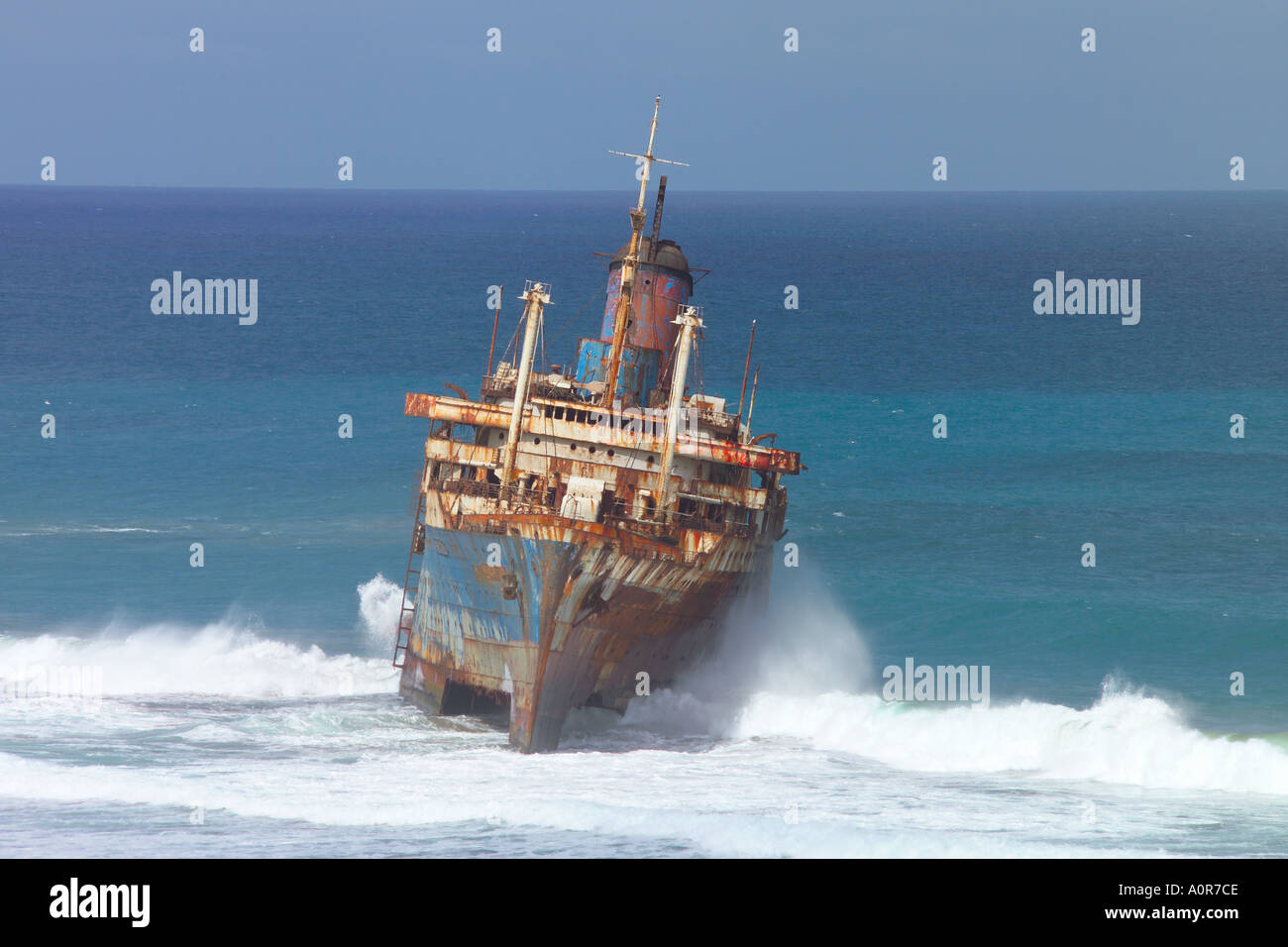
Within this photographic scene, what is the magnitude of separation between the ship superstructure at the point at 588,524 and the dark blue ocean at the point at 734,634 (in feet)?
5.09

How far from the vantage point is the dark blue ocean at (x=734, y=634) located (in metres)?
31.5

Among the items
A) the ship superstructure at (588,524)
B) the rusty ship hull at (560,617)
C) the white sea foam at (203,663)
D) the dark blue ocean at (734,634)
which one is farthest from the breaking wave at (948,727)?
the white sea foam at (203,663)

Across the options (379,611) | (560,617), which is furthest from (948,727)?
(379,611)

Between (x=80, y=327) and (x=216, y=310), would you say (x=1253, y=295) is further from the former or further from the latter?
(x=80, y=327)

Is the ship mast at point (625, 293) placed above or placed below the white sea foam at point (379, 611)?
above

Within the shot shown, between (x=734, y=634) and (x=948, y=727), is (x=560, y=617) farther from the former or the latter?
(x=948, y=727)

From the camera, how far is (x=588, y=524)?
3559cm

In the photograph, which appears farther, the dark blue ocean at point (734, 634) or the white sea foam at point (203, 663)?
the white sea foam at point (203, 663)

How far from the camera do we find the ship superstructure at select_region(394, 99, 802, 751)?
3600cm

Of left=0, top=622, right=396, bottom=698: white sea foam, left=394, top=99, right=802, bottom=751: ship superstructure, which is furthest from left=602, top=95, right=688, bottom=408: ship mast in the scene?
left=0, top=622, right=396, bottom=698: white sea foam

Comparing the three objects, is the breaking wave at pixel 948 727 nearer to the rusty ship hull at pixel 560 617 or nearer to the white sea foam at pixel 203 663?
the rusty ship hull at pixel 560 617

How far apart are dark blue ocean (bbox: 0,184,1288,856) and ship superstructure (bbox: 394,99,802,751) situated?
1551 mm

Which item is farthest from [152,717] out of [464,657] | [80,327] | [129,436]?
[80,327]
